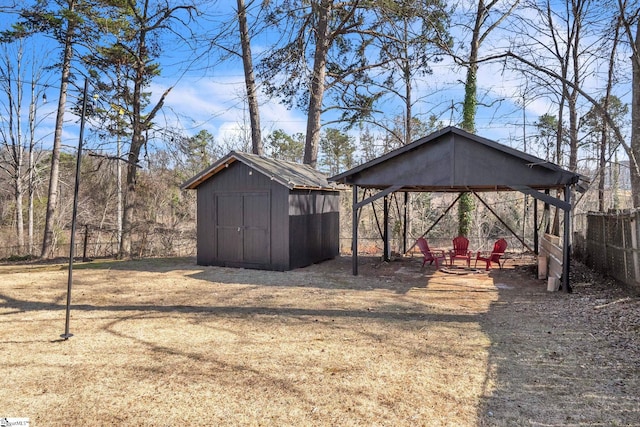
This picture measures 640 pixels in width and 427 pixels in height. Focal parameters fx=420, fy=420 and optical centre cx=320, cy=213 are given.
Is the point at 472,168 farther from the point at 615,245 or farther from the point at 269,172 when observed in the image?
the point at 269,172

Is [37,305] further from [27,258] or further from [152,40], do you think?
[152,40]

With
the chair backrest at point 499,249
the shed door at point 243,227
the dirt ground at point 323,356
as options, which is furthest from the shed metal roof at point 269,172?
the chair backrest at point 499,249

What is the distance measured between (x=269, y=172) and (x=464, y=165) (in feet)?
15.0

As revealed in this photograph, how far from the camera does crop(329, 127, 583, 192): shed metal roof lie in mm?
8117

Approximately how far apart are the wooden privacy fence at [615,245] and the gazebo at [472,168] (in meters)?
0.86

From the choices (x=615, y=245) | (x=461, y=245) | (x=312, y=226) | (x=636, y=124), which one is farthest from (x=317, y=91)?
(x=615, y=245)

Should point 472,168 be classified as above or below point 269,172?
below

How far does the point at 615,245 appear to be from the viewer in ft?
25.8

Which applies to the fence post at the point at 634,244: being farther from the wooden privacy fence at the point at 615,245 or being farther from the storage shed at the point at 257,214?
the storage shed at the point at 257,214

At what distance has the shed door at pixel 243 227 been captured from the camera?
10.7m

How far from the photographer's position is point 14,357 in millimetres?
4461

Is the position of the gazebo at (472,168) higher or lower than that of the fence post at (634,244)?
higher

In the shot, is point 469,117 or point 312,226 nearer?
point 312,226

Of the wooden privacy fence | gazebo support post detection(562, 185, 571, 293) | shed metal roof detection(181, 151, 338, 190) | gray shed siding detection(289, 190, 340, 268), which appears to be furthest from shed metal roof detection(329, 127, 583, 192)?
gray shed siding detection(289, 190, 340, 268)
